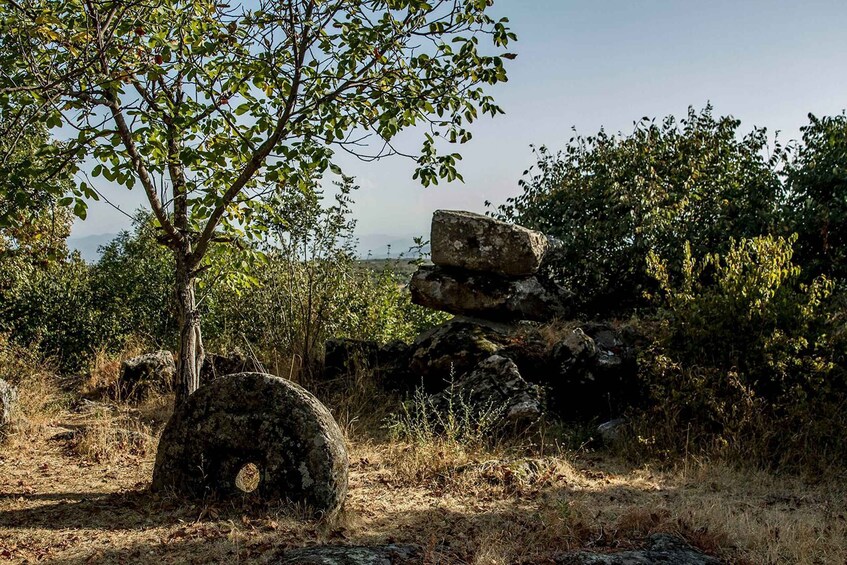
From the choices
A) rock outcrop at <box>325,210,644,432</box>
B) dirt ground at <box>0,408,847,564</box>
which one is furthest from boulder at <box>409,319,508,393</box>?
dirt ground at <box>0,408,847,564</box>

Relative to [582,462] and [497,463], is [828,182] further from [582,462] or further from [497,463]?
[497,463]

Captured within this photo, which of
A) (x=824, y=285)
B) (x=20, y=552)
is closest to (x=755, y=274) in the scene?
(x=824, y=285)

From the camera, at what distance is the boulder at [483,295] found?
1091 cm

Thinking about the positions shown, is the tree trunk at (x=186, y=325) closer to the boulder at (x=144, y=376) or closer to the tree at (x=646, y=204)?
the boulder at (x=144, y=376)

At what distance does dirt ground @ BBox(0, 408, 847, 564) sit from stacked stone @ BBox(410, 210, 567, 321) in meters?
3.17

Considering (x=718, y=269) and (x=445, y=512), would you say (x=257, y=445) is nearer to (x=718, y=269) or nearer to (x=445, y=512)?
(x=445, y=512)

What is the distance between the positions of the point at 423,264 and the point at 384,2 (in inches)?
230

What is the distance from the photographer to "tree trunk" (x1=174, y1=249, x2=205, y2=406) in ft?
24.8

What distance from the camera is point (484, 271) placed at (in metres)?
11.1

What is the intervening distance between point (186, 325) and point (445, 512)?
3.63 m

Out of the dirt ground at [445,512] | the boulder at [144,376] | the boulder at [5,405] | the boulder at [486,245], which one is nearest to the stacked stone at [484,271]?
the boulder at [486,245]

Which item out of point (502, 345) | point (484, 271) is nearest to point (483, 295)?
point (484, 271)

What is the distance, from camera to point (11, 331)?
46.2 ft

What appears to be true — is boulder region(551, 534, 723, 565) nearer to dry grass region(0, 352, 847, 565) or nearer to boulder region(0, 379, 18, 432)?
dry grass region(0, 352, 847, 565)
